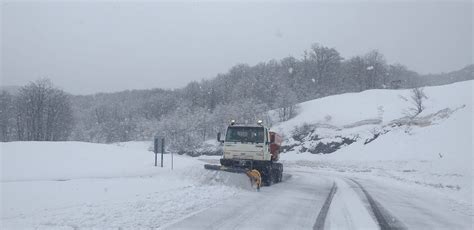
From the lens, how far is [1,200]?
490 inches

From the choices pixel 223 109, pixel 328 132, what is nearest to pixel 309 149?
pixel 328 132

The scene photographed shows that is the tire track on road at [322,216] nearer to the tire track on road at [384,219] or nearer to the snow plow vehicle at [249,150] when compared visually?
the tire track on road at [384,219]

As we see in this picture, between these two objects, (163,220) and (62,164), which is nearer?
(163,220)

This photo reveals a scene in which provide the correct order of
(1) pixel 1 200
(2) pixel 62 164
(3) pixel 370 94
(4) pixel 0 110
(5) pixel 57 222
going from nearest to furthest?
(5) pixel 57 222
(1) pixel 1 200
(2) pixel 62 164
(3) pixel 370 94
(4) pixel 0 110

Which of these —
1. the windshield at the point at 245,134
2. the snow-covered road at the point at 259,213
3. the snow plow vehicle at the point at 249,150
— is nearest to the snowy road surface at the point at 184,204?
the snow-covered road at the point at 259,213

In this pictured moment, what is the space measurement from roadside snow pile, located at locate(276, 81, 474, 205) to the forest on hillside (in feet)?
39.4

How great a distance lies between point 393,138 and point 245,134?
32.7m

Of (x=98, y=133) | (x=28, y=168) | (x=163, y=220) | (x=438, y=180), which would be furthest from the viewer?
(x=98, y=133)

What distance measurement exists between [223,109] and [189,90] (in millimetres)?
39700

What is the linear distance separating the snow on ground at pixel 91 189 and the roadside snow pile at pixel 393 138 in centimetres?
1007

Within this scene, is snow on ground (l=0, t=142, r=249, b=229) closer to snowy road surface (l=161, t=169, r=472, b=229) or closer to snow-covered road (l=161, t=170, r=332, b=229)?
snow-covered road (l=161, t=170, r=332, b=229)

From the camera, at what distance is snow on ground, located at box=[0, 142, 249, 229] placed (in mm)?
10891

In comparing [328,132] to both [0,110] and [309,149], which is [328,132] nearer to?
[309,149]

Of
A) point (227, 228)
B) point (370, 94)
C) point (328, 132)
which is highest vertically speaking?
point (370, 94)
